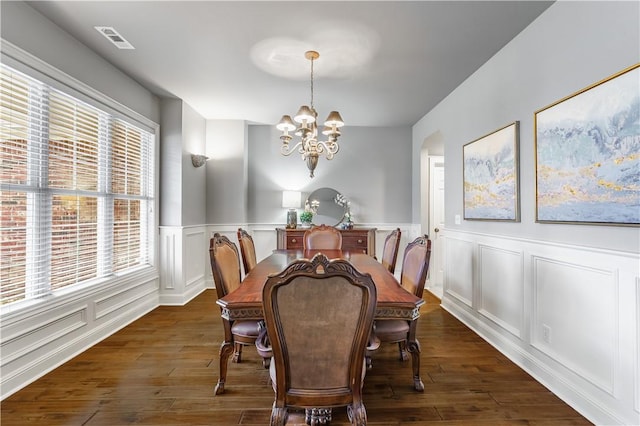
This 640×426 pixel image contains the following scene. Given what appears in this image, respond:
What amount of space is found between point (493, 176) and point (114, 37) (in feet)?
11.7

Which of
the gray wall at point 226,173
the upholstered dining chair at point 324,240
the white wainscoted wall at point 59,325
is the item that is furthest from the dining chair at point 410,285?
the gray wall at point 226,173

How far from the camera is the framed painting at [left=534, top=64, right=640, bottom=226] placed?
5.39 feet

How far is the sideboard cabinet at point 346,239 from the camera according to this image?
15.6ft

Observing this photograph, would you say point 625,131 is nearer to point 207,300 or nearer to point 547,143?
point 547,143

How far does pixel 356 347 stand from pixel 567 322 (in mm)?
1652

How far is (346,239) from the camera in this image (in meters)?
Answer: 4.81

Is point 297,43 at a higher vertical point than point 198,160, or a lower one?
higher

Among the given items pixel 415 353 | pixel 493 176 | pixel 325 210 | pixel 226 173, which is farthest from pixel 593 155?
pixel 226 173

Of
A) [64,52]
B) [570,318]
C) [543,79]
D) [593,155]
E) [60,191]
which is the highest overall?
[64,52]

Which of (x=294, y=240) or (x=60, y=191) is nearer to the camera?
(x=60, y=191)

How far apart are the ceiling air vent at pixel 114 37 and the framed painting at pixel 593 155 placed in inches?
134

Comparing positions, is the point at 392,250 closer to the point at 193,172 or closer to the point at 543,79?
the point at 543,79

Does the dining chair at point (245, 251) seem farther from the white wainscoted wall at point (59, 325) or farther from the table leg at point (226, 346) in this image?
the white wainscoted wall at point (59, 325)

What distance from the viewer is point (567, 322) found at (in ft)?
6.77
